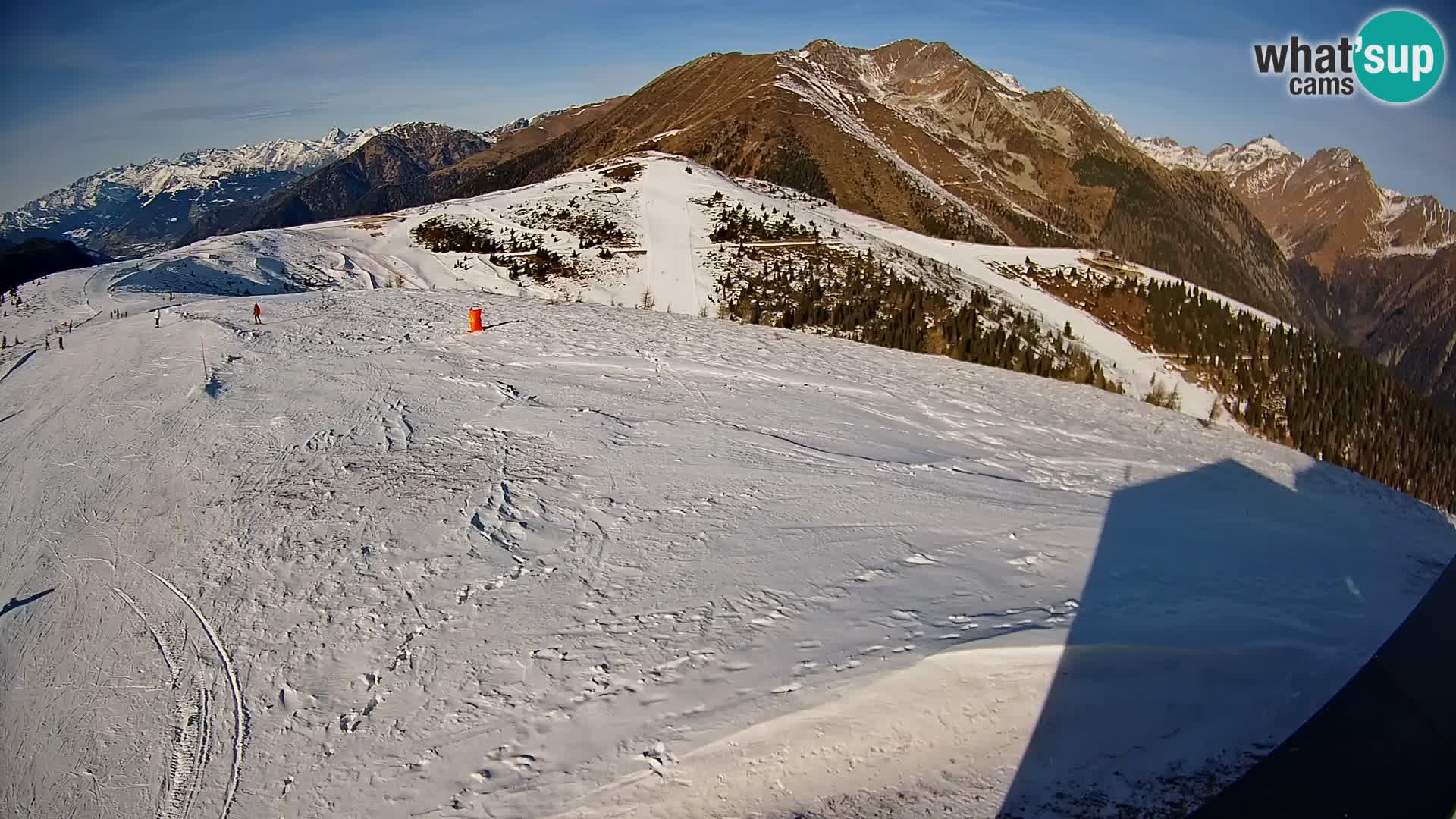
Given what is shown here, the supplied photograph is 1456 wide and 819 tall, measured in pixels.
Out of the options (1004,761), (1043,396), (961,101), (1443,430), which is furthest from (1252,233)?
(1004,761)

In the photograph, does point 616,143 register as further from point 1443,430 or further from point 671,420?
point 671,420

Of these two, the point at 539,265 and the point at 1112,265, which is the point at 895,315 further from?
the point at 1112,265

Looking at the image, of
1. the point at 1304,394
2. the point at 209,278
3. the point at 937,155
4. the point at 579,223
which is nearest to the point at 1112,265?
the point at 1304,394

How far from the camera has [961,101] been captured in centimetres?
16212

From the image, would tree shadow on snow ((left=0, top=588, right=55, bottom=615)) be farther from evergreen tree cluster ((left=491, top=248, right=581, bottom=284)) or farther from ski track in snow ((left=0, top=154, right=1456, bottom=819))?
evergreen tree cluster ((left=491, top=248, right=581, bottom=284))

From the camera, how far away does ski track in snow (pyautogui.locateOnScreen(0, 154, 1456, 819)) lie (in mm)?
5781

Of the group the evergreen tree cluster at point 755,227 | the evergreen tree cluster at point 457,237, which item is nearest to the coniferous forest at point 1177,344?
the evergreen tree cluster at point 755,227

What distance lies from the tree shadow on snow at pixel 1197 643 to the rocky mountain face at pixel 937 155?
6124 centimetres

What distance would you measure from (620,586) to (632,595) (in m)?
0.20

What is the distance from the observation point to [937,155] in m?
110

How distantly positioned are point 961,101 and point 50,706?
179693 mm

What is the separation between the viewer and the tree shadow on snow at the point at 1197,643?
555 cm

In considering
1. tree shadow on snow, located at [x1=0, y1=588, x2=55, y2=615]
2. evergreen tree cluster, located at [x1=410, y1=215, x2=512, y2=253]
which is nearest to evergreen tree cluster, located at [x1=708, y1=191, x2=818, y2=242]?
evergreen tree cluster, located at [x1=410, y1=215, x2=512, y2=253]

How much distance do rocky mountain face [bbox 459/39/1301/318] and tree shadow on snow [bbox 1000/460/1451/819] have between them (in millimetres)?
61238
